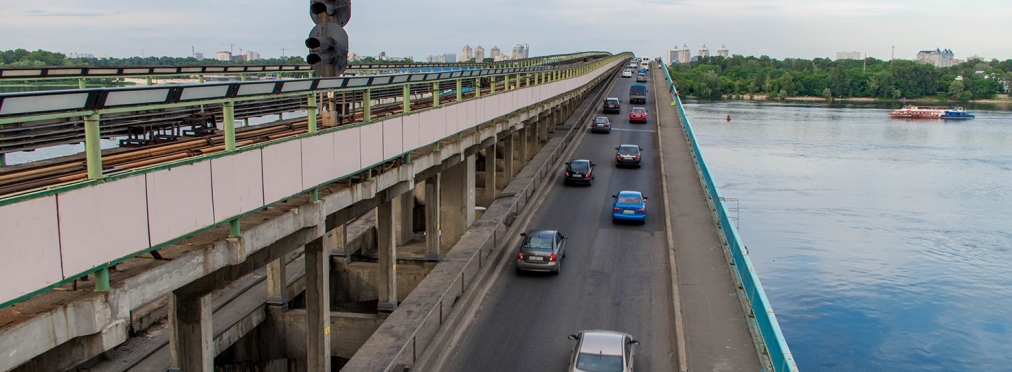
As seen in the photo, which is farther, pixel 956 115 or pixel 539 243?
pixel 956 115

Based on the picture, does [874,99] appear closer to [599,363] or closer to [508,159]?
[508,159]

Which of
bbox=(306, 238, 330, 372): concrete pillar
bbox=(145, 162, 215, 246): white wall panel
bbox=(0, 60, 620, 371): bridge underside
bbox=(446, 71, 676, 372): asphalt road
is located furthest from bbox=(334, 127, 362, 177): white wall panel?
bbox=(446, 71, 676, 372): asphalt road

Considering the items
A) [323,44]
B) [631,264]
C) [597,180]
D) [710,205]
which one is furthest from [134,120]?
[597,180]

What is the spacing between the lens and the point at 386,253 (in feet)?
78.2

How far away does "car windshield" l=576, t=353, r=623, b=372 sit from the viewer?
1642 cm

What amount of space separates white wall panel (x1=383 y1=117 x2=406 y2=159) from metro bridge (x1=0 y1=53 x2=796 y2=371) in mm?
69

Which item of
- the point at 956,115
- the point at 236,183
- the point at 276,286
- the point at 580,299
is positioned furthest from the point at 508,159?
the point at 956,115

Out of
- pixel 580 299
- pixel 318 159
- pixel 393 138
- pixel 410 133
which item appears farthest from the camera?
pixel 580 299

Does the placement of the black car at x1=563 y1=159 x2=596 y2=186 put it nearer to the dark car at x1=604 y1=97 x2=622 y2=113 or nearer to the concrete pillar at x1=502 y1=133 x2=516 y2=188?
the concrete pillar at x1=502 y1=133 x2=516 y2=188

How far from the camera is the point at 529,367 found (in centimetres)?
1836

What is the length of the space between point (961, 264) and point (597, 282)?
27.8m

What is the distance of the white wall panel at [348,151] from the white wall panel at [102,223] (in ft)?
20.1

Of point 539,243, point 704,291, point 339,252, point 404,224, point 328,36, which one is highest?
point 328,36

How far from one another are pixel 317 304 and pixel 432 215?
10.2 metres
